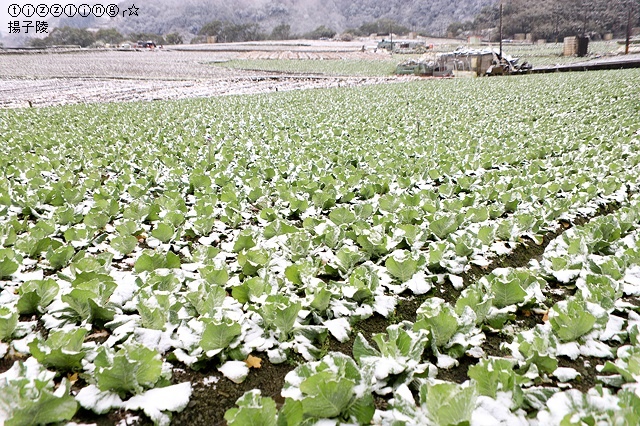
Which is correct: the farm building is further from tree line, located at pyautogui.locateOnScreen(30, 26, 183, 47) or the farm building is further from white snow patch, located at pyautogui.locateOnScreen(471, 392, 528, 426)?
tree line, located at pyautogui.locateOnScreen(30, 26, 183, 47)

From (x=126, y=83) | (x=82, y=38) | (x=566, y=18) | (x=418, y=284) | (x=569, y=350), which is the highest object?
(x=566, y=18)

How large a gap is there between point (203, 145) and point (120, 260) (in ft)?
18.4

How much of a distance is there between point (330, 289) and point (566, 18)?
375 ft

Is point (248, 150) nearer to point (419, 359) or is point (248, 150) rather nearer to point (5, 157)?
point (5, 157)

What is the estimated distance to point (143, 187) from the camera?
550cm

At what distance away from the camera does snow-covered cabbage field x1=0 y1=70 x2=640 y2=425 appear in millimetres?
1978

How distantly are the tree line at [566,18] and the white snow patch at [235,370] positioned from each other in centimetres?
9499

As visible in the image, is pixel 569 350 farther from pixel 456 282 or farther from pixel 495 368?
pixel 456 282

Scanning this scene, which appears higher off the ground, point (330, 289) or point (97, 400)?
point (330, 289)

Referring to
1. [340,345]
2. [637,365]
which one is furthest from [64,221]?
[637,365]

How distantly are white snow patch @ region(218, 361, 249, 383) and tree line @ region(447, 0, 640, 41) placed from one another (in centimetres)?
9499

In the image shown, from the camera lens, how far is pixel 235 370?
7.54 feet

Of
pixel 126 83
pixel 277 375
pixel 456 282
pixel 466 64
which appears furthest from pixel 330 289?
pixel 466 64

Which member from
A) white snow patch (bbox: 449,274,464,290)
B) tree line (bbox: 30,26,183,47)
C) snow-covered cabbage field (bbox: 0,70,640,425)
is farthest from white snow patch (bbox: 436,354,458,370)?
tree line (bbox: 30,26,183,47)
